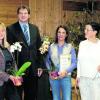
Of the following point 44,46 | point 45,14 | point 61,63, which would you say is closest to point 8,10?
point 45,14

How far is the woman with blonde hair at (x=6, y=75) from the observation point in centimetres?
371

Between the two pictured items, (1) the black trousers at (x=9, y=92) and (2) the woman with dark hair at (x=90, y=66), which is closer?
(1) the black trousers at (x=9, y=92)

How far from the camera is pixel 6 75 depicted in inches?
146

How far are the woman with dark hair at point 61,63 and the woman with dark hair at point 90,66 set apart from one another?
0.74 feet

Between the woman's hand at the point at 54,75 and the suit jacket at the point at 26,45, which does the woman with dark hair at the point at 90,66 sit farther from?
the suit jacket at the point at 26,45

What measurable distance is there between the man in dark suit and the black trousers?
372 mm

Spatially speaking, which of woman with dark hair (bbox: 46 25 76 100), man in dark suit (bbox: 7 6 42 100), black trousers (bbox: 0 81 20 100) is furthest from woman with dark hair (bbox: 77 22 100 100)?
black trousers (bbox: 0 81 20 100)

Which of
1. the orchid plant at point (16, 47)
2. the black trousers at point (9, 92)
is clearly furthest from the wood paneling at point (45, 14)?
the black trousers at point (9, 92)

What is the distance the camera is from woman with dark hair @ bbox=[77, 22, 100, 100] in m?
4.16

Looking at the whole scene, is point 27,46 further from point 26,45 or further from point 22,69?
point 22,69

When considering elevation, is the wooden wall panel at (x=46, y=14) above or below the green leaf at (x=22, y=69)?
above

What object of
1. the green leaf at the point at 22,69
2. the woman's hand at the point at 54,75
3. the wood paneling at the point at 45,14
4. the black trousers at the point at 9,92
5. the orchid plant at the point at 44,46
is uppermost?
the wood paneling at the point at 45,14

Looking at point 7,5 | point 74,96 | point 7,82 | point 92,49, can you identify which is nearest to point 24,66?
point 7,82

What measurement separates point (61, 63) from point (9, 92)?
91cm
